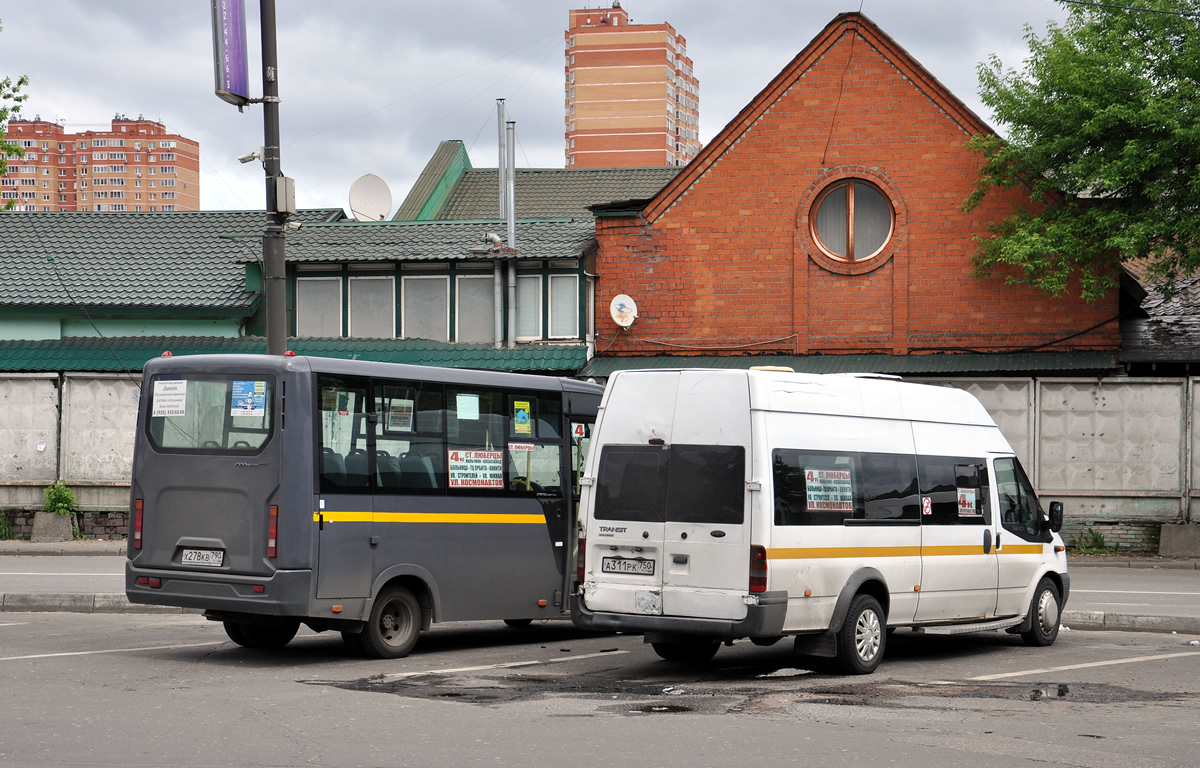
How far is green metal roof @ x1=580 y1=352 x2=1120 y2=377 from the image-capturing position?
2364 centimetres

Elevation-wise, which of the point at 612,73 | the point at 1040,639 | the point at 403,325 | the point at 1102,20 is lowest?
the point at 1040,639

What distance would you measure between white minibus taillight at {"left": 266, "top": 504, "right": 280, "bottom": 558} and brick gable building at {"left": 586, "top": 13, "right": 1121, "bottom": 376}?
1474 centimetres

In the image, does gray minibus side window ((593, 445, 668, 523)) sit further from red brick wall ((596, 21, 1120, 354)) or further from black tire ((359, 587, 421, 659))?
red brick wall ((596, 21, 1120, 354))

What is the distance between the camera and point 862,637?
1112 centimetres

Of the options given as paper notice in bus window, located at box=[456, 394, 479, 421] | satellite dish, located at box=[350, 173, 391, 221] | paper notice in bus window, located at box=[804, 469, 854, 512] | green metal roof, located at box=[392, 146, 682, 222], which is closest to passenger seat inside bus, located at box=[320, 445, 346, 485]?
paper notice in bus window, located at box=[456, 394, 479, 421]

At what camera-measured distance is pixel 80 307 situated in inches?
1065

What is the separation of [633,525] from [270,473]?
2.96 meters

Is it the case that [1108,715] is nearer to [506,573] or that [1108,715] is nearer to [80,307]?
[506,573]

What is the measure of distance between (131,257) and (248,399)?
19231 millimetres

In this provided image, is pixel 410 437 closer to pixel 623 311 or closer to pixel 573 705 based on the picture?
pixel 573 705

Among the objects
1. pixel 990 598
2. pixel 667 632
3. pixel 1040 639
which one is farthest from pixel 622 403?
pixel 1040 639

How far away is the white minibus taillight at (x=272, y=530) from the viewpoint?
35.9 feet

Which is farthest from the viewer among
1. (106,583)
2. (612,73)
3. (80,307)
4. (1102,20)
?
(612,73)

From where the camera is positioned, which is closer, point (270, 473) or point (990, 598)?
point (270, 473)
